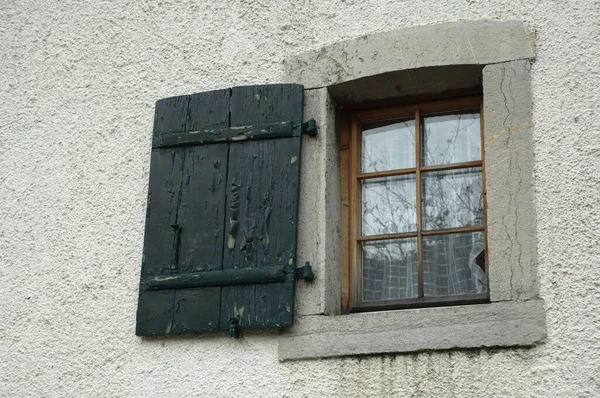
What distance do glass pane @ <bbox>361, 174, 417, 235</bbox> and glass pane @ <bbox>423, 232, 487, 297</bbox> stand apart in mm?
159

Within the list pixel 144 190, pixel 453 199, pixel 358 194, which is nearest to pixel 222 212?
pixel 144 190

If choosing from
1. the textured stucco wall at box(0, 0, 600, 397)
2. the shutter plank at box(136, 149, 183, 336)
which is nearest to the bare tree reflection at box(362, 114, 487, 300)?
the textured stucco wall at box(0, 0, 600, 397)

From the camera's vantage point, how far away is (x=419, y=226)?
4.59 m

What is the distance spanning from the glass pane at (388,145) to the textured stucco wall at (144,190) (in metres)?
0.47

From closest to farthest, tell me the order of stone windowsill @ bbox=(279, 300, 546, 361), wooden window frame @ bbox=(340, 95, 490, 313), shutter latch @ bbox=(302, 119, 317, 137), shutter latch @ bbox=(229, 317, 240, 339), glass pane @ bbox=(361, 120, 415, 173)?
stone windowsill @ bbox=(279, 300, 546, 361), shutter latch @ bbox=(229, 317, 240, 339), wooden window frame @ bbox=(340, 95, 490, 313), shutter latch @ bbox=(302, 119, 317, 137), glass pane @ bbox=(361, 120, 415, 173)

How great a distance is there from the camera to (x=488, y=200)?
4.31 metres

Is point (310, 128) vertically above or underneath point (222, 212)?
above

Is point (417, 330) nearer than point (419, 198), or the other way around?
point (417, 330)

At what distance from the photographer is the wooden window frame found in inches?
177

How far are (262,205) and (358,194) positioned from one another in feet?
1.64

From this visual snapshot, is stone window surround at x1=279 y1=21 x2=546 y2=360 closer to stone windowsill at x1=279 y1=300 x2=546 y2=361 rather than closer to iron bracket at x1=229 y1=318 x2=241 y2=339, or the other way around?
stone windowsill at x1=279 y1=300 x2=546 y2=361

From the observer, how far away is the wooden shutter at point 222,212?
4.45 metres

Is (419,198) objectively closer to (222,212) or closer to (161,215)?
(222,212)

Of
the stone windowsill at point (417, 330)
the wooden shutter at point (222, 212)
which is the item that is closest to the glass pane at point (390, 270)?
the stone windowsill at point (417, 330)
